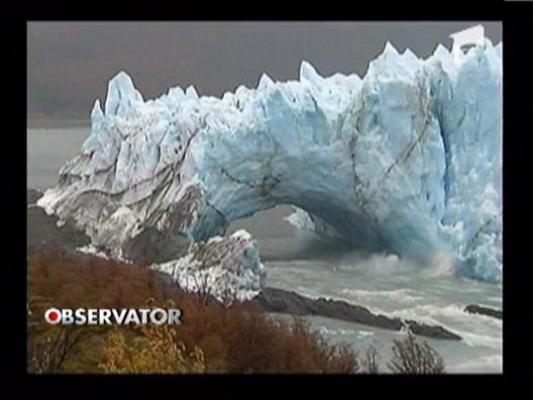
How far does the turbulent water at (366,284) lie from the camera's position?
22.2ft

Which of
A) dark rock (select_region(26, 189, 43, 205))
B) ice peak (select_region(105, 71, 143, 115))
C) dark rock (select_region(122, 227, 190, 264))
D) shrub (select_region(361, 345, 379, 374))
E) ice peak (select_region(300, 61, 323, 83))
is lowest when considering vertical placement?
shrub (select_region(361, 345, 379, 374))

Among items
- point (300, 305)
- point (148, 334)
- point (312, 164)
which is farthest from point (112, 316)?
point (312, 164)

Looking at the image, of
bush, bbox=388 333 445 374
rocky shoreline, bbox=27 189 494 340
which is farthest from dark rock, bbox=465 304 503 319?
bush, bbox=388 333 445 374

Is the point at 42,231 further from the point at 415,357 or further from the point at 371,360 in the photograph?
the point at 415,357

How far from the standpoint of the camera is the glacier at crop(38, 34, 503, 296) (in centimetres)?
676

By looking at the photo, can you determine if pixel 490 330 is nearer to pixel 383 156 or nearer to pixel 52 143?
pixel 383 156

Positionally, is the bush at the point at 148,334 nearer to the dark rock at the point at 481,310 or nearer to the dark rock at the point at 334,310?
the dark rock at the point at 334,310

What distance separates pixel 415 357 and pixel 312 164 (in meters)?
1.14

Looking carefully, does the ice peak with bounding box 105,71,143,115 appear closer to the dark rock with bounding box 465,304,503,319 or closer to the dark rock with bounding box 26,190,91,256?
the dark rock with bounding box 26,190,91,256

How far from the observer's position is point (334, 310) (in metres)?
6.79

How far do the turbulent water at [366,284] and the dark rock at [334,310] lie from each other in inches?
1.1

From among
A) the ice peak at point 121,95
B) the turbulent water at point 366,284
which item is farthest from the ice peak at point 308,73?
the ice peak at point 121,95

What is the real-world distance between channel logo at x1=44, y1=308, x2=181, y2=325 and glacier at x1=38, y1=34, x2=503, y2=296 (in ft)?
0.71
